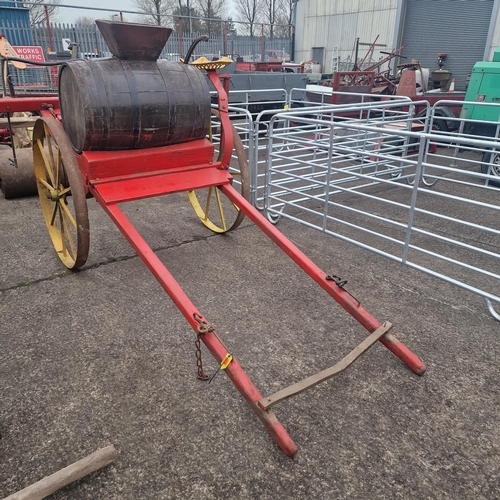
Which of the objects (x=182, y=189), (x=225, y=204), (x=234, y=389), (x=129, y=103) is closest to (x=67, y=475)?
(x=234, y=389)

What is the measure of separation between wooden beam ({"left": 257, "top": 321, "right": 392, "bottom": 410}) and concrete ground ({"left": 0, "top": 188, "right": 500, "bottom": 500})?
276 millimetres

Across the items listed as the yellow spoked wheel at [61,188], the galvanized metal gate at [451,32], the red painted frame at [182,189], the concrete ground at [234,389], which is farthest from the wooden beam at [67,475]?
the galvanized metal gate at [451,32]

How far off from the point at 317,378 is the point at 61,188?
2.80 m

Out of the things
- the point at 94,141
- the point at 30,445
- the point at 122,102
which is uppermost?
the point at 122,102

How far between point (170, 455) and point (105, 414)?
1.62ft

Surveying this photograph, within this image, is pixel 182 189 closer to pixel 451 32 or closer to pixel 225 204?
pixel 225 204

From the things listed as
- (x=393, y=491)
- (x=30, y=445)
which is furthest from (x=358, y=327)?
(x=30, y=445)

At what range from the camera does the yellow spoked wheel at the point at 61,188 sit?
3259 millimetres

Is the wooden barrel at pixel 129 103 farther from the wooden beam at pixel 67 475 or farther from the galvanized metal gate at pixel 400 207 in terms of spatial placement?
the wooden beam at pixel 67 475

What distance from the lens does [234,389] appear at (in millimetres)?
2648

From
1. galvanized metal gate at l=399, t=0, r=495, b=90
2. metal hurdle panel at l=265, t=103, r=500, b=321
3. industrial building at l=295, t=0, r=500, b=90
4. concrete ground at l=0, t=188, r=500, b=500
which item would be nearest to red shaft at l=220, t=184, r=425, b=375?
concrete ground at l=0, t=188, r=500, b=500

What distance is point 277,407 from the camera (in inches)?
98.3

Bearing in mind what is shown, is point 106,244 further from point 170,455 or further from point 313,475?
point 313,475

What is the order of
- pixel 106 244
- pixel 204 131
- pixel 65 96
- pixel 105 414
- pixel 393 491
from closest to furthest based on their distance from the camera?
pixel 393 491 → pixel 105 414 → pixel 65 96 → pixel 204 131 → pixel 106 244
